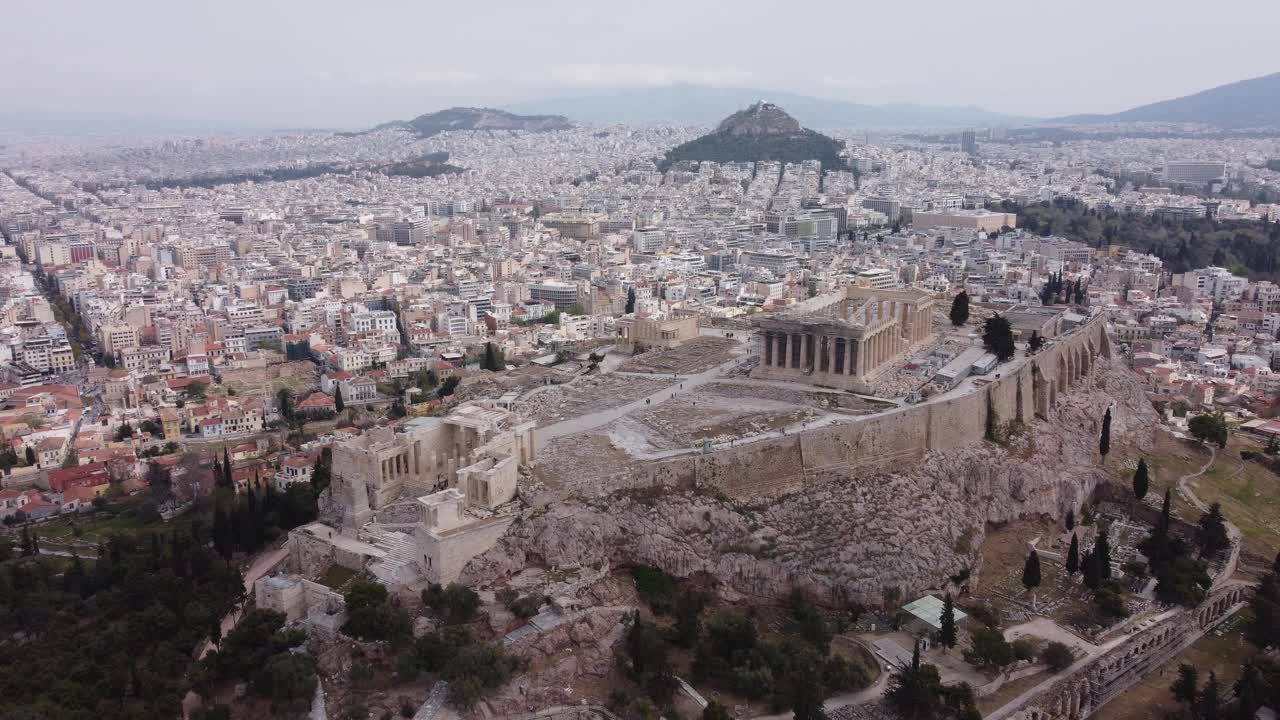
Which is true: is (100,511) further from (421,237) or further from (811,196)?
(811,196)

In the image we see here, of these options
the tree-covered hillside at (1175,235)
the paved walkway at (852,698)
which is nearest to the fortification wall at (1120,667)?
the paved walkway at (852,698)

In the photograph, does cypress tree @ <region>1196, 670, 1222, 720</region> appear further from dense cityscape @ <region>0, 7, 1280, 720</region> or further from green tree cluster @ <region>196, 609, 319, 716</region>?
green tree cluster @ <region>196, 609, 319, 716</region>

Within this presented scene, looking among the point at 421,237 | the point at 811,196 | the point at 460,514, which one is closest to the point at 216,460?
the point at 460,514

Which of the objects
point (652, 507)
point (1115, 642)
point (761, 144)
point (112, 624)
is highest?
point (761, 144)

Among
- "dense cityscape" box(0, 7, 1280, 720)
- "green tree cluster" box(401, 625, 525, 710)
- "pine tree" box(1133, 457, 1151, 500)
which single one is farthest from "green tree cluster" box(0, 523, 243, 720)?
"pine tree" box(1133, 457, 1151, 500)

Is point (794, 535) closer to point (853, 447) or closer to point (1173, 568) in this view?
point (853, 447)

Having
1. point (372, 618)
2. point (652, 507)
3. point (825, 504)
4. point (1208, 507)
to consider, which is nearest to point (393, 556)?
point (372, 618)

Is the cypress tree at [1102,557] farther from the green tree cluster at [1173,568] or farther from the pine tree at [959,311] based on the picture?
the pine tree at [959,311]
